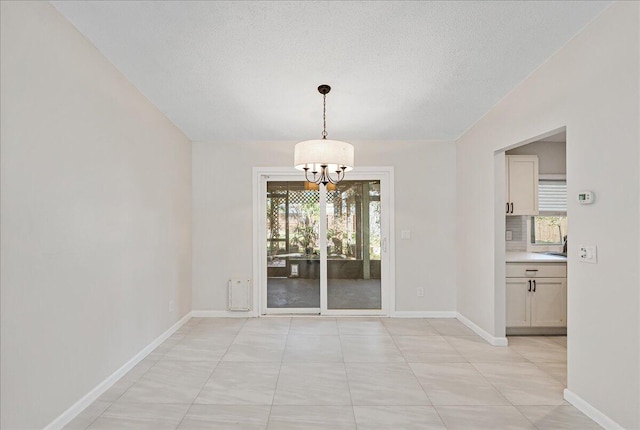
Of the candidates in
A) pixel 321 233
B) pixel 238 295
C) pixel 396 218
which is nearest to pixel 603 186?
pixel 396 218

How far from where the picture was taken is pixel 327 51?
8.50 ft

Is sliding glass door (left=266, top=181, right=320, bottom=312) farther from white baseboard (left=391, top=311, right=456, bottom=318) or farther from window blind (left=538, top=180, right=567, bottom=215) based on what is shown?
window blind (left=538, top=180, right=567, bottom=215)

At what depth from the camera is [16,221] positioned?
191 cm

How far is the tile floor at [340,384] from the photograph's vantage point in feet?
7.85

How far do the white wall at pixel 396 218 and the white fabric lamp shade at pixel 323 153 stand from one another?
1.93m

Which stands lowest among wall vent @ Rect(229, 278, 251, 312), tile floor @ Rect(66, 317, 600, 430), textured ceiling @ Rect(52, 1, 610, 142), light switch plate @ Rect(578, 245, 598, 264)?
tile floor @ Rect(66, 317, 600, 430)

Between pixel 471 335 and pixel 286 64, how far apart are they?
3472 mm

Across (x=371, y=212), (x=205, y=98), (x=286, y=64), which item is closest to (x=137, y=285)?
(x=205, y=98)

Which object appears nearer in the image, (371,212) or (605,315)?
(605,315)

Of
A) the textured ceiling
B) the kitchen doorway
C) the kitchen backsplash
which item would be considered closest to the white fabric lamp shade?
the textured ceiling

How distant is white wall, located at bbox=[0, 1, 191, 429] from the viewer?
1.89 meters

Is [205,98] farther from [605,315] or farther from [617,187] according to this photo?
[605,315]

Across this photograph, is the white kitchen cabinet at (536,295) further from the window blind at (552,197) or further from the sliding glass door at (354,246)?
the sliding glass door at (354,246)

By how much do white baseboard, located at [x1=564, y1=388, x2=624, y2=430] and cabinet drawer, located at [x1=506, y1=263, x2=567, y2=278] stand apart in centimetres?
153
